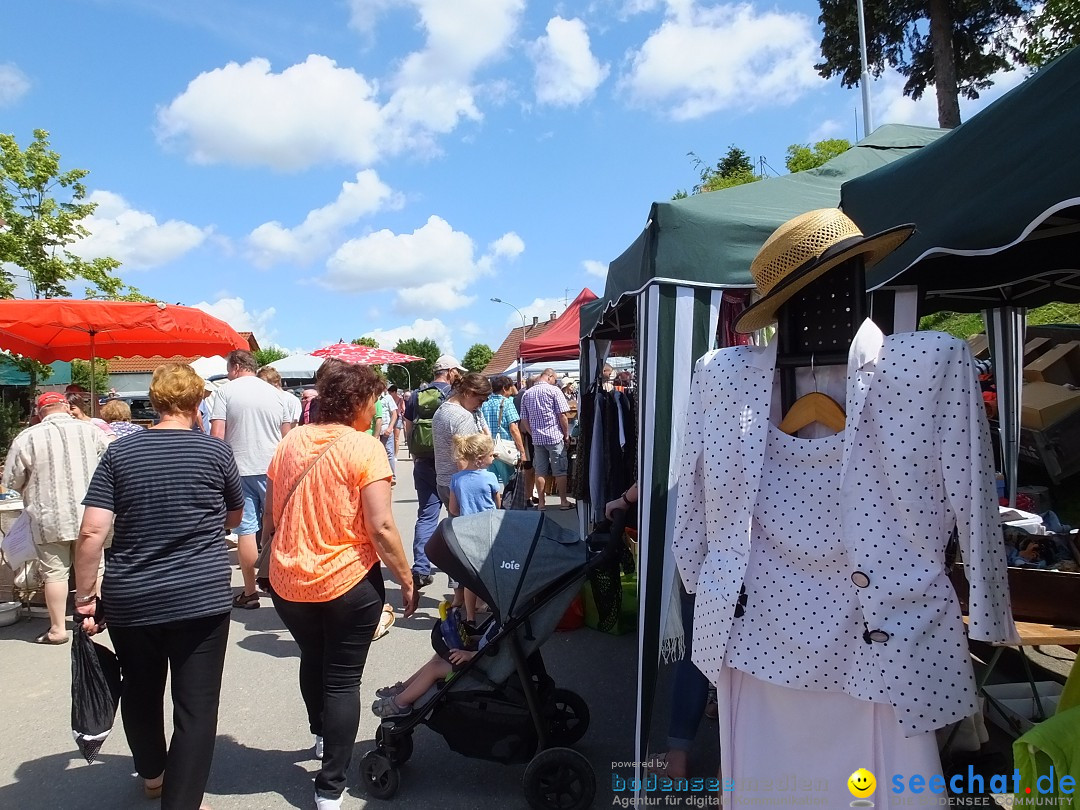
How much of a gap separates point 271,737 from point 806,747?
2.81 metres

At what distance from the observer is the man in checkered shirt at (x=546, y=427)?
8672 millimetres

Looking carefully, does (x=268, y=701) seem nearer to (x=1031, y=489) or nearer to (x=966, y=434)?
(x=966, y=434)

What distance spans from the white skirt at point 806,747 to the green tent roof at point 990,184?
55.9 inches

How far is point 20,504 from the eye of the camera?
5.65 m

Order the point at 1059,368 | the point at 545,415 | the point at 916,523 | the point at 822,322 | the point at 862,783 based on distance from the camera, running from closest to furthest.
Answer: the point at 916,523
the point at 862,783
the point at 822,322
the point at 545,415
the point at 1059,368

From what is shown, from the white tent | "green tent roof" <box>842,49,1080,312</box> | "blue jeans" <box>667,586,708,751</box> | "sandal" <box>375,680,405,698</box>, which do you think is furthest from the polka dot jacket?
the white tent

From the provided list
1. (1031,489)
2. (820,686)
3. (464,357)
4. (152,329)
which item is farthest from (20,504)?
(464,357)

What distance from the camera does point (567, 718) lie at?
10.6ft

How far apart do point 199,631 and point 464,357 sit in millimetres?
73486

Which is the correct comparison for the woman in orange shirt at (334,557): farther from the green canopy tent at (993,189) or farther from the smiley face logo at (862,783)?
the green canopy tent at (993,189)

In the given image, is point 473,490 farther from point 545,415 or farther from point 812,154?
point 812,154

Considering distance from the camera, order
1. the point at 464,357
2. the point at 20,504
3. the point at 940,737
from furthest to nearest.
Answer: the point at 464,357, the point at 20,504, the point at 940,737

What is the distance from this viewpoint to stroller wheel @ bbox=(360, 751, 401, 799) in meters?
2.99

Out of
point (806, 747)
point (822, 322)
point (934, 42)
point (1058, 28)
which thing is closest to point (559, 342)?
point (822, 322)
